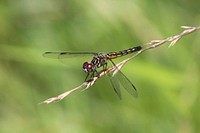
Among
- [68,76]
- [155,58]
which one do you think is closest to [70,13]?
[68,76]

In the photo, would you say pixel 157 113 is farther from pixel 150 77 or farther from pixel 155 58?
pixel 155 58

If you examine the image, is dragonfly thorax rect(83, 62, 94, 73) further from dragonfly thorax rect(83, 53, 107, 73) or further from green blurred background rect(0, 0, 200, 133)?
green blurred background rect(0, 0, 200, 133)

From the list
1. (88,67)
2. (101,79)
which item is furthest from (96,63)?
(101,79)

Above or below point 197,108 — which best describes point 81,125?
above

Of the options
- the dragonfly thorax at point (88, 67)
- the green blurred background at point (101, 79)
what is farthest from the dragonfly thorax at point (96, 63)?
the green blurred background at point (101, 79)

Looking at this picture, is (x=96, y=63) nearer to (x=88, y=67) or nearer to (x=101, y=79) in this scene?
(x=88, y=67)

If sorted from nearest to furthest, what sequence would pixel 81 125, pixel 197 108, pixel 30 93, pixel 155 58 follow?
pixel 197 108 < pixel 81 125 < pixel 155 58 < pixel 30 93

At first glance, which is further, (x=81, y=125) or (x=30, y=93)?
(x=30, y=93)

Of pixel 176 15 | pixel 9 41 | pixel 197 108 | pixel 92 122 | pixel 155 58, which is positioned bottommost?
pixel 197 108

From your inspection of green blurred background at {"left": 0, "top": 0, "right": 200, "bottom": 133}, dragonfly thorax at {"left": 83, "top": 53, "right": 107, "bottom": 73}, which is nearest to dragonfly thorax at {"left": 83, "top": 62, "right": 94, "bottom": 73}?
dragonfly thorax at {"left": 83, "top": 53, "right": 107, "bottom": 73}
